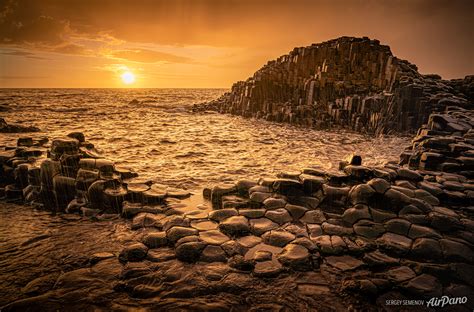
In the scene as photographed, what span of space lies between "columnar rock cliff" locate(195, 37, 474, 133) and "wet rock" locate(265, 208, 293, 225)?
1695 cm

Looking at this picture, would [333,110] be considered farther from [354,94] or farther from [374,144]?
[374,144]

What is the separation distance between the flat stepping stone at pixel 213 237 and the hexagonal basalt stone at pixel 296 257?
1146mm

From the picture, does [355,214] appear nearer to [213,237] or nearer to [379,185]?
[379,185]

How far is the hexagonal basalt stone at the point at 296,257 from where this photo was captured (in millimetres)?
4414

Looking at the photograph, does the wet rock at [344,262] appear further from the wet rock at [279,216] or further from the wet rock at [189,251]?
the wet rock at [189,251]

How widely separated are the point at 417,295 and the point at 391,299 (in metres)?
0.39

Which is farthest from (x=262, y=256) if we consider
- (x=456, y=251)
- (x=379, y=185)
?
(x=379, y=185)

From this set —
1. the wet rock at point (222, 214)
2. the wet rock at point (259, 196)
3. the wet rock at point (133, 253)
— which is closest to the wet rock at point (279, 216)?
the wet rock at point (259, 196)

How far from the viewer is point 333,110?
24312mm

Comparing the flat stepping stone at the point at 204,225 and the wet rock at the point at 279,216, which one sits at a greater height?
the wet rock at the point at 279,216

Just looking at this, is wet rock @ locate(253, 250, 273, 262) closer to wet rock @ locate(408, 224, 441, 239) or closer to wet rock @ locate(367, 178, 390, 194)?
wet rock @ locate(408, 224, 441, 239)

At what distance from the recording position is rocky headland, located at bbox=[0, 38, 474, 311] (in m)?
3.83

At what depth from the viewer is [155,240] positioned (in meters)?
5.15

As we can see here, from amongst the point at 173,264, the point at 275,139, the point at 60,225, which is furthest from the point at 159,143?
the point at 173,264
